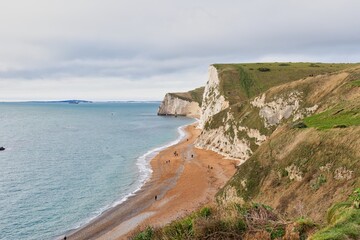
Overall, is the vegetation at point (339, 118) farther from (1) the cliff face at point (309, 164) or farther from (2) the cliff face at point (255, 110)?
(2) the cliff face at point (255, 110)

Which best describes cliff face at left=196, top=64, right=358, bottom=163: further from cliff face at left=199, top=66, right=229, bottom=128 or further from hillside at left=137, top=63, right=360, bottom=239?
cliff face at left=199, top=66, right=229, bottom=128

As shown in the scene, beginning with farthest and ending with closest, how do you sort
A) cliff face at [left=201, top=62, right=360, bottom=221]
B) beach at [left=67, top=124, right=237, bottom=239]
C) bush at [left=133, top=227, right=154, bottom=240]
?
1. beach at [left=67, top=124, right=237, bottom=239]
2. cliff face at [left=201, top=62, right=360, bottom=221]
3. bush at [left=133, top=227, right=154, bottom=240]

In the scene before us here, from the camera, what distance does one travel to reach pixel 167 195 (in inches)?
2042

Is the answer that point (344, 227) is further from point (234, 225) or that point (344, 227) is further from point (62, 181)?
point (62, 181)

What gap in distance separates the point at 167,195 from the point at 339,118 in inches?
1095

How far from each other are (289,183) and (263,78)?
330ft

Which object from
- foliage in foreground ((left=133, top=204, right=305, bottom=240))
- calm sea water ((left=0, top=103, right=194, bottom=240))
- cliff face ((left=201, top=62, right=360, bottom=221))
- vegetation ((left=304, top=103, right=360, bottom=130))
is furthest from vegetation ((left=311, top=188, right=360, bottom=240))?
calm sea water ((left=0, top=103, right=194, bottom=240))

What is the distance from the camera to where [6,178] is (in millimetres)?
61500

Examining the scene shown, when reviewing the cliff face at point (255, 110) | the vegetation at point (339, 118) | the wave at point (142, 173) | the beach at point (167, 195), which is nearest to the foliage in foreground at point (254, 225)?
the beach at point (167, 195)

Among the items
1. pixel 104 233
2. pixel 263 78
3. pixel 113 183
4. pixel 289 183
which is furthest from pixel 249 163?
pixel 263 78

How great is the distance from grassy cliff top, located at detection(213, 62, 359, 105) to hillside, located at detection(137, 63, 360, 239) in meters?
30.2

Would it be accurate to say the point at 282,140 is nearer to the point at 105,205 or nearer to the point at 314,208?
the point at 314,208

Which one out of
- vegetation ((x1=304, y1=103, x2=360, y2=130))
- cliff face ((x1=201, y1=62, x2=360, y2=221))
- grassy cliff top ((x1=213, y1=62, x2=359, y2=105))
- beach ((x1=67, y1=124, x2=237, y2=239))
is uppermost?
grassy cliff top ((x1=213, y1=62, x2=359, y2=105))

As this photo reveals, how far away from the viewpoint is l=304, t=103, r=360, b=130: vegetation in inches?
1222
